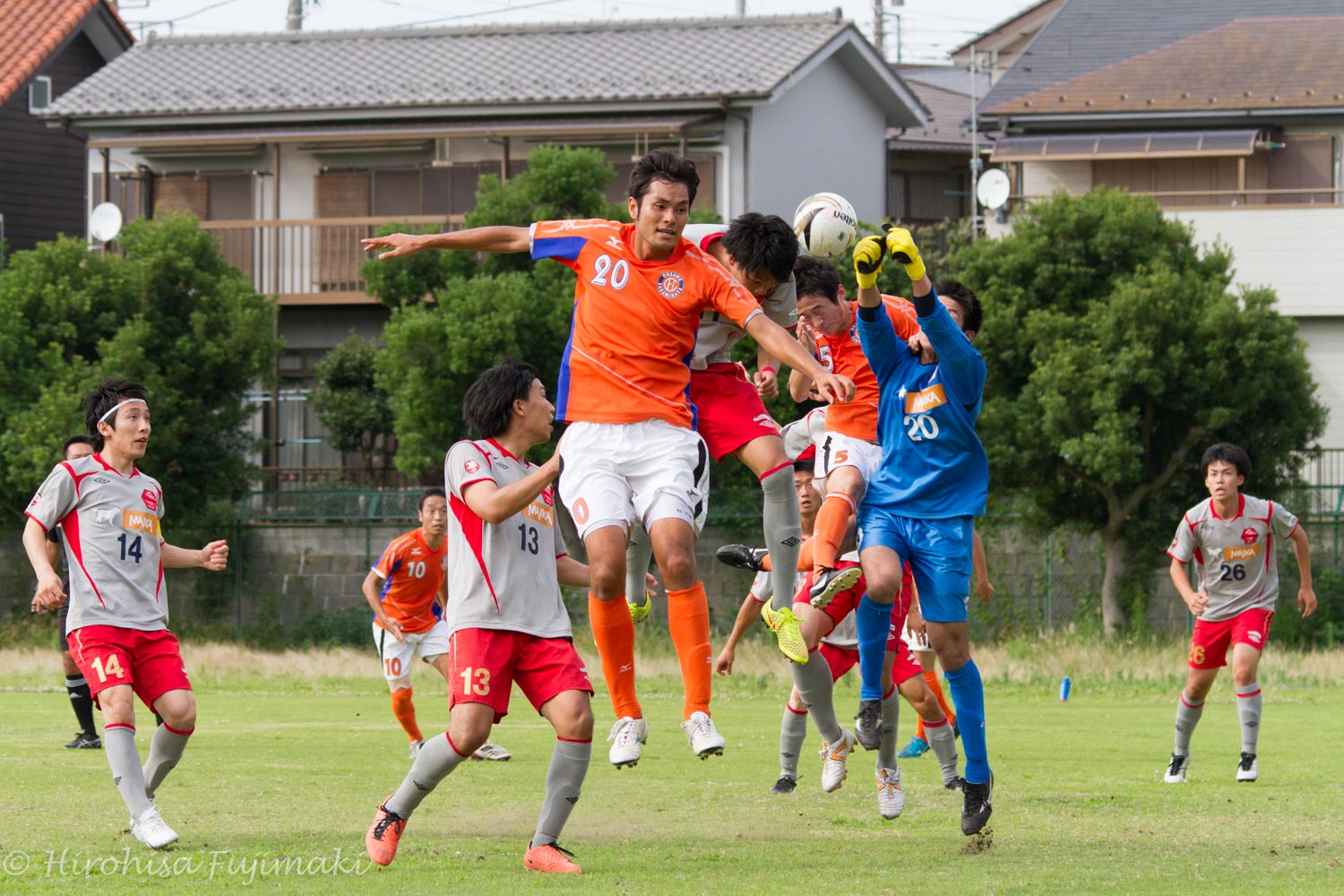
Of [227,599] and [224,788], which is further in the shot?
[227,599]

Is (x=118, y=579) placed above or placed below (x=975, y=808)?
above

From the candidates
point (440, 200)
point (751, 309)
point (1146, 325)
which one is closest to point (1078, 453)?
point (1146, 325)

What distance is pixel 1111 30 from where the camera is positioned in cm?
3594

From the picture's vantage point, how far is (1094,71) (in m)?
33.7

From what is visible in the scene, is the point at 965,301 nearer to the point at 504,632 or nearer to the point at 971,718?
the point at 971,718

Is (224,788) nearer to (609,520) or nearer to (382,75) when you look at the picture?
(609,520)

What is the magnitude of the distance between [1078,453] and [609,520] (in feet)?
55.0

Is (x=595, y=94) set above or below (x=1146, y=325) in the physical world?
above

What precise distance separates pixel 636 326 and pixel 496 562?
1412 millimetres

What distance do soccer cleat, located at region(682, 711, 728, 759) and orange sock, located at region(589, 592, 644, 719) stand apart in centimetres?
37

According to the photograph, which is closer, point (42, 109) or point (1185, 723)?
point (1185, 723)

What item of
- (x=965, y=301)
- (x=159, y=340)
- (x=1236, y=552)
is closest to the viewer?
(x=965, y=301)

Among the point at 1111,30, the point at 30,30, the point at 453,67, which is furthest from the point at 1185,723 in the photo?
the point at 30,30

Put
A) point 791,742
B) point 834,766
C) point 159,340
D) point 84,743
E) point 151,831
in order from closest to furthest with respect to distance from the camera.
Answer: point 151,831 < point 834,766 < point 791,742 < point 84,743 < point 159,340
